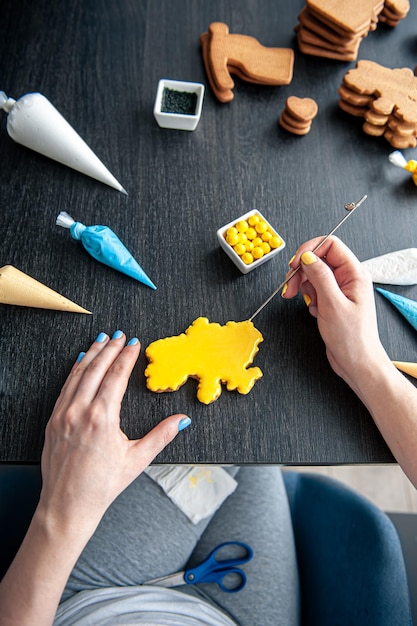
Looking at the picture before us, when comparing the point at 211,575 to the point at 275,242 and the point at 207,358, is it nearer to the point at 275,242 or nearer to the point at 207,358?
the point at 207,358

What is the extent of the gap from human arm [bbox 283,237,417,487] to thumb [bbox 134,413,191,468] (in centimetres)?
30

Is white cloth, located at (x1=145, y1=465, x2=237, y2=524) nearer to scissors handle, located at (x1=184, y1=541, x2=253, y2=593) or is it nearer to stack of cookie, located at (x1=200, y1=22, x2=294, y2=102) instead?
scissors handle, located at (x1=184, y1=541, x2=253, y2=593)

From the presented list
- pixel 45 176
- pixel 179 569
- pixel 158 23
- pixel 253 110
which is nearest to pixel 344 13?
pixel 253 110

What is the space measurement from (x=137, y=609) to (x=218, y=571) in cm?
17

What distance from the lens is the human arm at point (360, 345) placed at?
79 centimetres

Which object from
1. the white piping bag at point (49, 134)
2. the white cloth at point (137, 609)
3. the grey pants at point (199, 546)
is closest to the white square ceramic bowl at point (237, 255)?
the white piping bag at point (49, 134)

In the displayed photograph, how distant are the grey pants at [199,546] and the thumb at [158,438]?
0.24 m

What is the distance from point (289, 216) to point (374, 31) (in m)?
0.61

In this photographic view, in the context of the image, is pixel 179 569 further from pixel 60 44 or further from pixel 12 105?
pixel 60 44

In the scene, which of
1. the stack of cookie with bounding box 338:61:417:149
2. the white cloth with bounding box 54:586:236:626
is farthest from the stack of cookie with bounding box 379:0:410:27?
the white cloth with bounding box 54:586:236:626

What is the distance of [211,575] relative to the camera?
3.02ft

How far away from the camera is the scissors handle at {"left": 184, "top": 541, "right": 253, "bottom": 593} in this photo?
0.91 m

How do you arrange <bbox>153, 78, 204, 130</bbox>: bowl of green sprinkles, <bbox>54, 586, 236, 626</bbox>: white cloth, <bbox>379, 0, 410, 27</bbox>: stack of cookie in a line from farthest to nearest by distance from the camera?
<bbox>379, 0, 410, 27</bbox>: stack of cookie < <bbox>153, 78, 204, 130</bbox>: bowl of green sprinkles < <bbox>54, 586, 236, 626</bbox>: white cloth

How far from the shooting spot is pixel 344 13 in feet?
3.51
